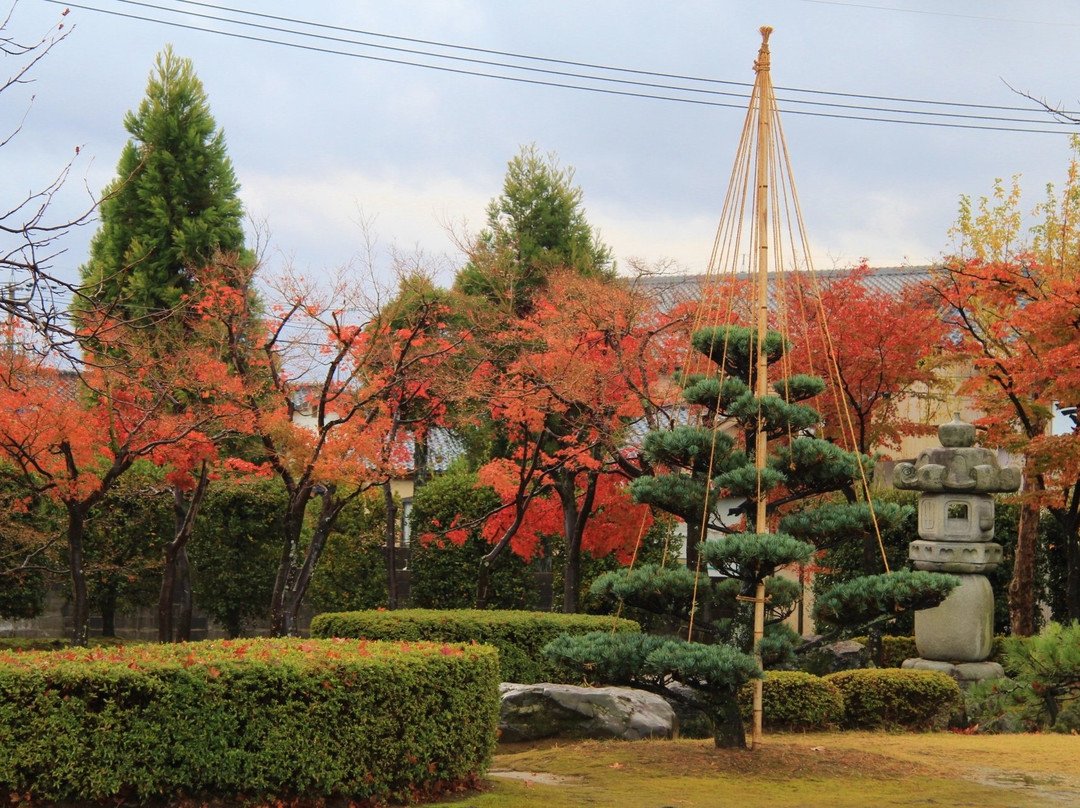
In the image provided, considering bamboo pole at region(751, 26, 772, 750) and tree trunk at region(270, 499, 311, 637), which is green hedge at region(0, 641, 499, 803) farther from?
tree trunk at region(270, 499, 311, 637)

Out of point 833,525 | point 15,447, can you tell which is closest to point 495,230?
point 15,447

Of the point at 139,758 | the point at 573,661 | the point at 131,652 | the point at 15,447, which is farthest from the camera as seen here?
the point at 15,447

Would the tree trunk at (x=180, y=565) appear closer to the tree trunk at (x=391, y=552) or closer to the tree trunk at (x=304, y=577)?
the tree trunk at (x=304, y=577)

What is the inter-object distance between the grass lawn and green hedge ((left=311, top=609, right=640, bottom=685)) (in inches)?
92.4

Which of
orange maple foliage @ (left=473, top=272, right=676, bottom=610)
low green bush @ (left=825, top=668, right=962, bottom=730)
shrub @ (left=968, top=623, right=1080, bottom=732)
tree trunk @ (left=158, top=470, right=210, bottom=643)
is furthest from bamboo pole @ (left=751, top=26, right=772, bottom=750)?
tree trunk @ (left=158, top=470, right=210, bottom=643)

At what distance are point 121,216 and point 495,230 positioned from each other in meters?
7.27

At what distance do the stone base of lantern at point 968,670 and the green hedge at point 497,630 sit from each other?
13.5ft

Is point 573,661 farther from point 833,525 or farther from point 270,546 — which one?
point 270,546

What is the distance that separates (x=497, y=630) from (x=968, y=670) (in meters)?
5.71

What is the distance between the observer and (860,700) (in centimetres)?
1154

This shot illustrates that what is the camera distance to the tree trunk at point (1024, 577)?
16.0m

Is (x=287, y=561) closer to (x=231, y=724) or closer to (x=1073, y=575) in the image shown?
(x=231, y=724)

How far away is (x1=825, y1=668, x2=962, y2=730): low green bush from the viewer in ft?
37.8

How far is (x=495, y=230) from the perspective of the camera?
23.6 metres
